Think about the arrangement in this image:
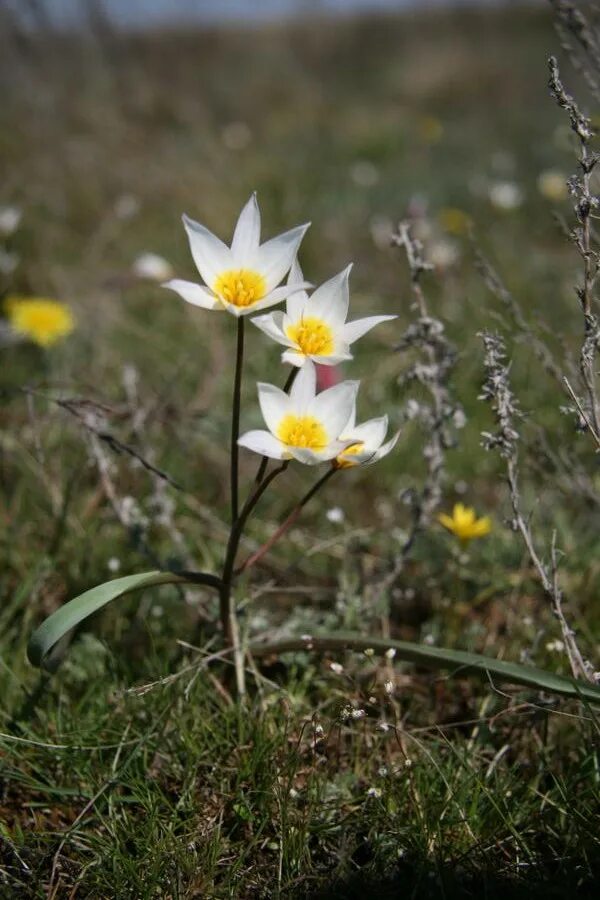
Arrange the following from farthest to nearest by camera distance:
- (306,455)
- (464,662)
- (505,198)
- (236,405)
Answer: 1. (505,198)
2. (464,662)
3. (236,405)
4. (306,455)

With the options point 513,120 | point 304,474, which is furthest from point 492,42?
point 304,474

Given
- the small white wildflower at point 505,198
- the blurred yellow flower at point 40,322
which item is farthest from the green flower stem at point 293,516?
the small white wildflower at point 505,198

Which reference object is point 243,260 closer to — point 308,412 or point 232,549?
point 308,412

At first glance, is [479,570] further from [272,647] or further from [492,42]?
[492,42]

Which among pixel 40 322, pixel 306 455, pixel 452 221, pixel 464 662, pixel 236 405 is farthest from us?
pixel 452 221

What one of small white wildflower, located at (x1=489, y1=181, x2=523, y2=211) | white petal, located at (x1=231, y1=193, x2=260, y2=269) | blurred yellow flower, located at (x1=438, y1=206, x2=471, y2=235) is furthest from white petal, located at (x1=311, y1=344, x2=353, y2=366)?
small white wildflower, located at (x1=489, y1=181, x2=523, y2=211)

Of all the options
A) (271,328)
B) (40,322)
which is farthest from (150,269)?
(271,328)
